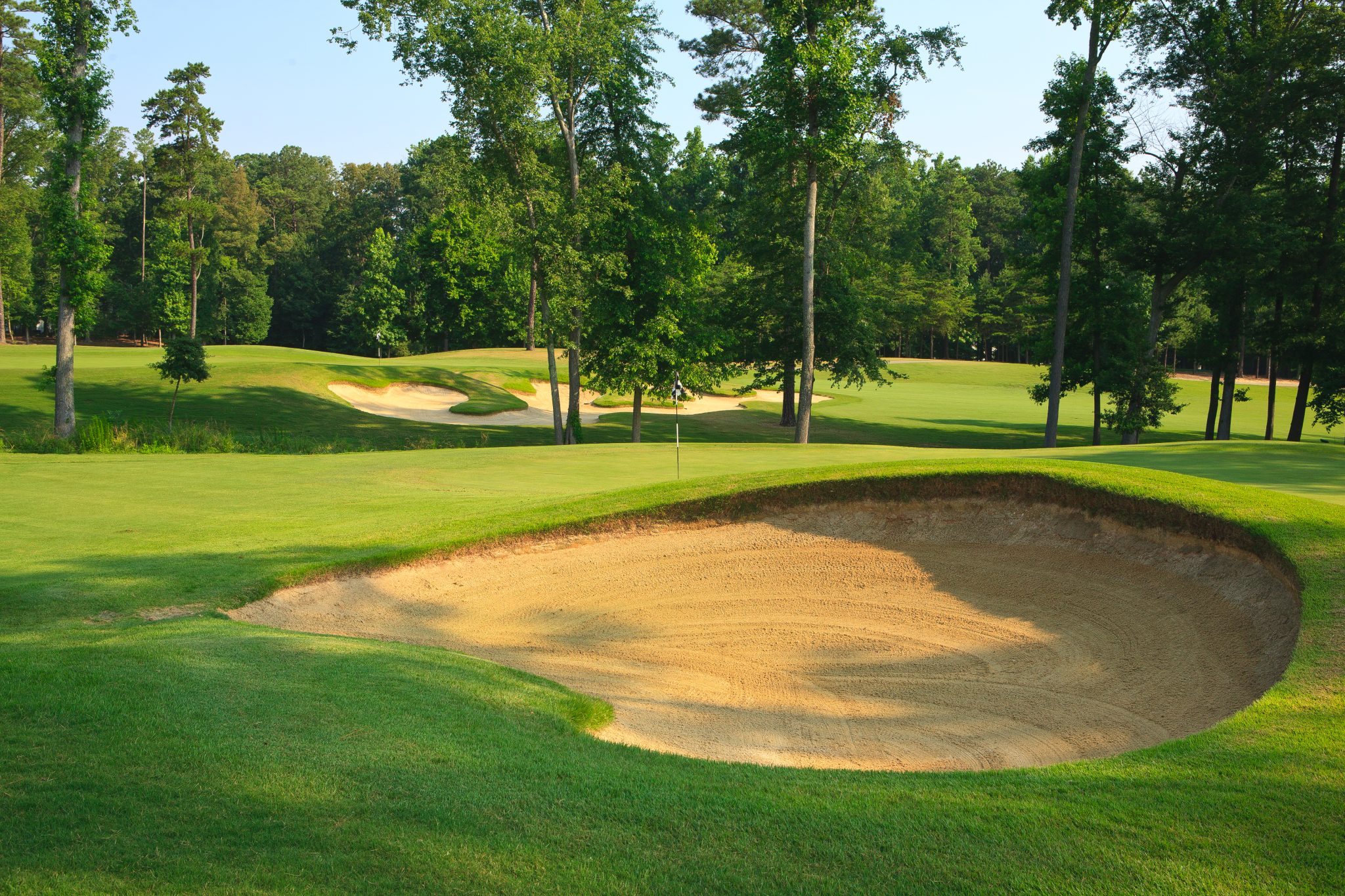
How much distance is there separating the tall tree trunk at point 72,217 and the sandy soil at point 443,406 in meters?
12.7

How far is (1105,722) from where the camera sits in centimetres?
742

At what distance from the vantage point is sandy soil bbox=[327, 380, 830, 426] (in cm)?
3678

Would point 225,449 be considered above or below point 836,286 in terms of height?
below

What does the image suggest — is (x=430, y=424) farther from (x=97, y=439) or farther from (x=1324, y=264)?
(x=1324, y=264)

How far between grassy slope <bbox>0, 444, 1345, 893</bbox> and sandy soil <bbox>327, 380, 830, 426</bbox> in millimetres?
29180

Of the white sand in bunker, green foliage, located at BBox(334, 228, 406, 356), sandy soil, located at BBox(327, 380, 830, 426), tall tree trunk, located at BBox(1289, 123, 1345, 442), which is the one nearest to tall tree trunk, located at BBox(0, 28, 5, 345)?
green foliage, located at BBox(334, 228, 406, 356)

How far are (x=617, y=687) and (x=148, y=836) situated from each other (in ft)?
15.8

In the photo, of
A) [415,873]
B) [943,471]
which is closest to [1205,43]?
[943,471]

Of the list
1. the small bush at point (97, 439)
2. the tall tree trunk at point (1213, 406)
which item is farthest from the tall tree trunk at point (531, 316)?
the tall tree trunk at point (1213, 406)

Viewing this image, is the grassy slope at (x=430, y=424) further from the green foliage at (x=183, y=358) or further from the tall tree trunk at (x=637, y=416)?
the green foliage at (x=183, y=358)

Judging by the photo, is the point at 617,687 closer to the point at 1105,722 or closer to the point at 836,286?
the point at 1105,722

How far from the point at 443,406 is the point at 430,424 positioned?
4.77 metres

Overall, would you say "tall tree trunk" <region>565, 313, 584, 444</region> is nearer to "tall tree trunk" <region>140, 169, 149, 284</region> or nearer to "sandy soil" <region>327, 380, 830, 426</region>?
"sandy soil" <region>327, 380, 830, 426</region>

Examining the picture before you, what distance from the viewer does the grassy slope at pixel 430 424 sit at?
103ft
